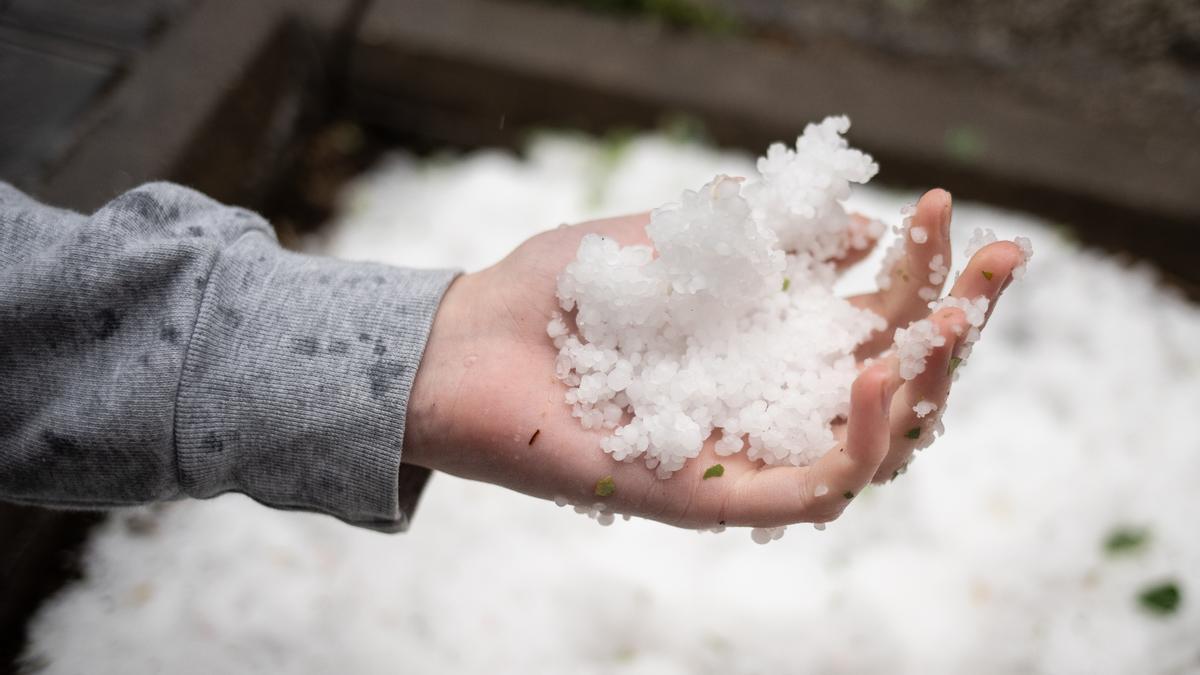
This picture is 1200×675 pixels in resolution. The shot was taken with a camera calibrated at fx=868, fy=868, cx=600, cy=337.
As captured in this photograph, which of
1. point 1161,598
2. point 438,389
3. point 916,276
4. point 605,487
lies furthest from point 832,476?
point 1161,598

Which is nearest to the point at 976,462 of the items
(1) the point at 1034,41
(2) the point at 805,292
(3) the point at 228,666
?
(2) the point at 805,292

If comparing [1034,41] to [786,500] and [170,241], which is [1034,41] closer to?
[786,500]

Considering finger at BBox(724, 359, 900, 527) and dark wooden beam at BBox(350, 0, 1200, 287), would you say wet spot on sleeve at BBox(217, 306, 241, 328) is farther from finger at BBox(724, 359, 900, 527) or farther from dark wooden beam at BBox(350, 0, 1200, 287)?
dark wooden beam at BBox(350, 0, 1200, 287)

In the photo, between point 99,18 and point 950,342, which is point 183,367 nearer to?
point 950,342

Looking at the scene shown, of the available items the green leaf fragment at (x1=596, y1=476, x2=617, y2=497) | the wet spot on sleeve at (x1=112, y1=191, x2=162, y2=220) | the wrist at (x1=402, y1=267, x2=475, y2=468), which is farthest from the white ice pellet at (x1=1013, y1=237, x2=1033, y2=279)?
the wet spot on sleeve at (x1=112, y1=191, x2=162, y2=220)

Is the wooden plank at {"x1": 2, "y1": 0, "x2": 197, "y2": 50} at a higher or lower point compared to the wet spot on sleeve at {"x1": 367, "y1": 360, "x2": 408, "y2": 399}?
lower

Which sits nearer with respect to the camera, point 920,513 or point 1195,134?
point 920,513

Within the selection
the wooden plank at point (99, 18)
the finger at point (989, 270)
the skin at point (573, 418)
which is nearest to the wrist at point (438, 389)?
the skin at point (573, 418)

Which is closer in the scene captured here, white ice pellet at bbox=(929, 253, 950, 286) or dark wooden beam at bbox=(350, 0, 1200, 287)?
white ice pellet at bbox=(929, 253, 950, 286)

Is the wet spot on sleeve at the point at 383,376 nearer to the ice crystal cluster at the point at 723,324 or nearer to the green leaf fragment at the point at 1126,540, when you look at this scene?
the ice crystal cluster at the point at 723,324
